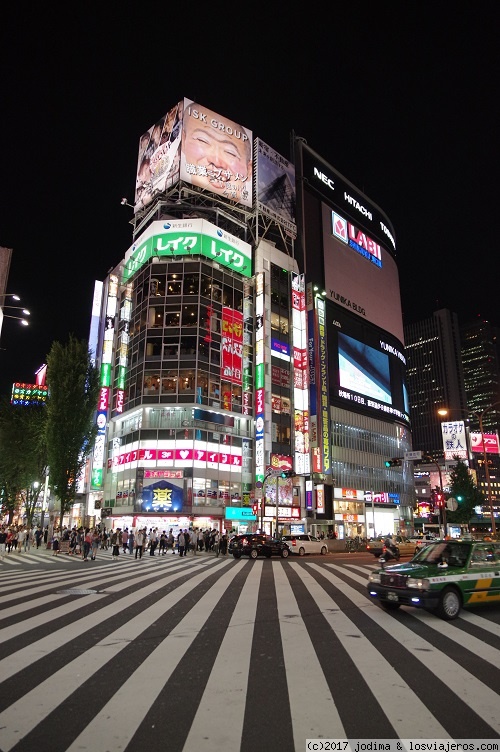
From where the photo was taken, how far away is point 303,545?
3189cm

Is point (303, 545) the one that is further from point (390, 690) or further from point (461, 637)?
point (390, 690)

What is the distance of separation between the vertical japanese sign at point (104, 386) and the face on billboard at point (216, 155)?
17.0 meters

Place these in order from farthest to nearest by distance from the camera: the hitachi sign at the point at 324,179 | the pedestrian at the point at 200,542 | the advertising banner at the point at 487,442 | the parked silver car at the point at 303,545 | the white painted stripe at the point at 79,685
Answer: the hitachi sign at the point at 324,179 → the advertising banner at the point at 487,442 → the pedestrian at the point at 200,542 → the parked silver car at the point at 303,545 → the white painted stripe at the point at 79,685

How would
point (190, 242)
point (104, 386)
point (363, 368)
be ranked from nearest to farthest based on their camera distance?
1. point (190, 242)
2. point (104, 386)
3. point (363, 368)

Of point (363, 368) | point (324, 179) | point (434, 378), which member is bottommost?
point (363, 368)

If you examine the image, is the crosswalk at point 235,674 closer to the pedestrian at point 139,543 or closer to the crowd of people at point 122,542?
the pedestrian at point 139,543

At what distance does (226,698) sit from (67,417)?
99.9 ft

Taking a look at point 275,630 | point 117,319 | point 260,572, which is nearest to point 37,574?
point 260,572

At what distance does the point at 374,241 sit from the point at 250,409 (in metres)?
53.8

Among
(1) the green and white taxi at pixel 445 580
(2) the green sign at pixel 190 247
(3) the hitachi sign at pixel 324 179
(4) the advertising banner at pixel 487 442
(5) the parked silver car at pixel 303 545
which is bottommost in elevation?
(5) the parked silver car at pixel 303 545

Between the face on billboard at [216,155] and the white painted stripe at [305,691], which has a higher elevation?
the face on billboard at [216,155]

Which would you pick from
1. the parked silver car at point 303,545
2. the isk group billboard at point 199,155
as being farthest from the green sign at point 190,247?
the parked silver car at point 303,545

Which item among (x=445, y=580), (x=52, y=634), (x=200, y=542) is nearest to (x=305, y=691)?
(x=52, y=634)

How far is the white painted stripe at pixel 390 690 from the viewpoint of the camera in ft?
14.6
